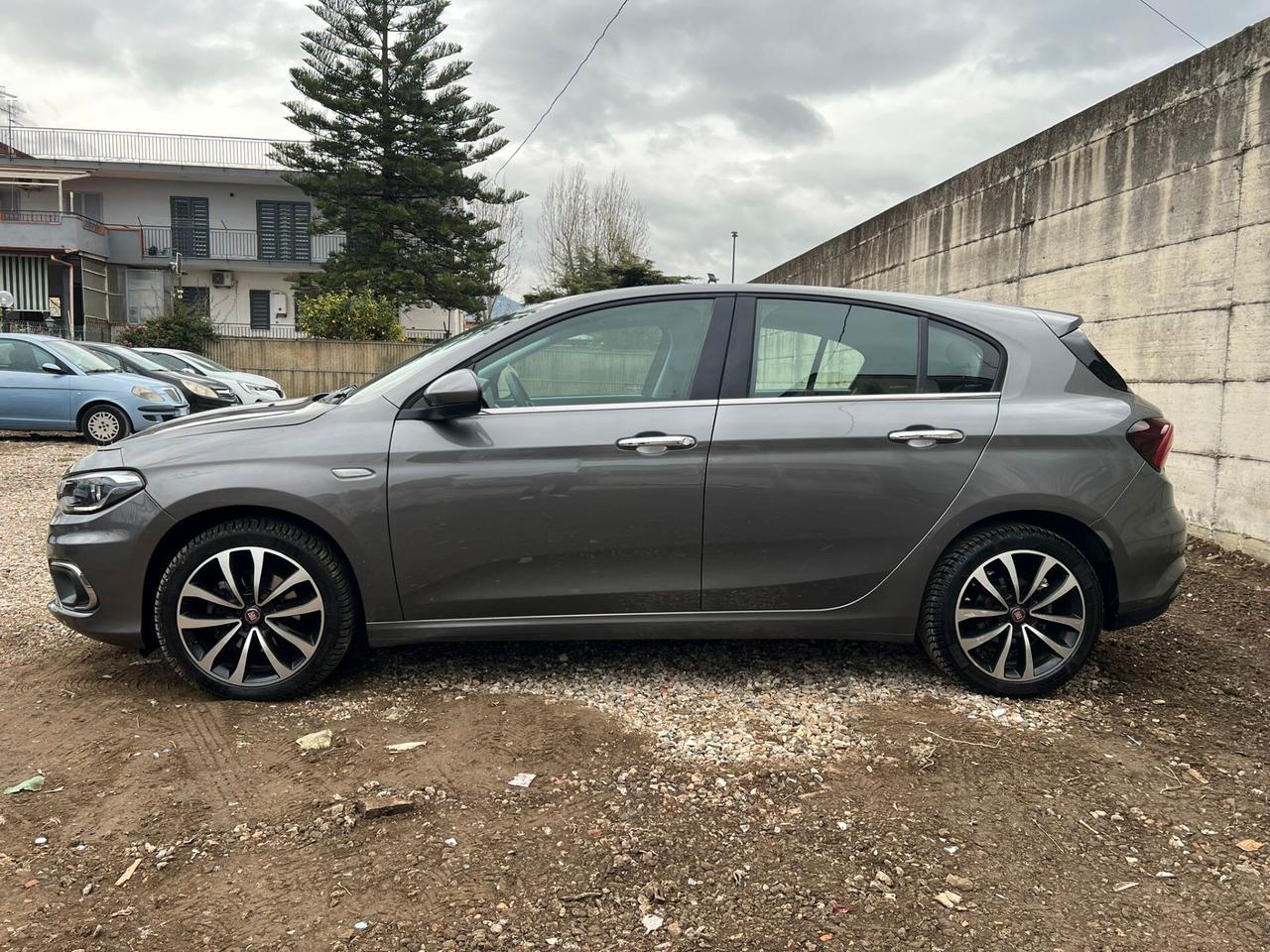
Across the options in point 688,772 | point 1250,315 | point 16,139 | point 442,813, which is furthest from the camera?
point 16,139

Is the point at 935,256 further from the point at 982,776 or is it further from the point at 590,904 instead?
the point at 590,904

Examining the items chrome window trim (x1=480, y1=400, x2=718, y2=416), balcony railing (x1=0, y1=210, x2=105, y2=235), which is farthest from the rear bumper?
balcony railing (x1=0, y1=210, x2=105, y2=235)

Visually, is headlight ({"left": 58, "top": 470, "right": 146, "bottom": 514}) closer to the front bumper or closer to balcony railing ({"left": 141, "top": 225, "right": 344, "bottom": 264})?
the front bumper

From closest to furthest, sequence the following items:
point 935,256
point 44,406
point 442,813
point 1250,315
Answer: point 442,813
point 1250,315
point 935,256
point 44,406

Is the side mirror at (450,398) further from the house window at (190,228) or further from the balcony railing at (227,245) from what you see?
the house window at (190,228)

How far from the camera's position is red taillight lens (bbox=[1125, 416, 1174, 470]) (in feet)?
11.2

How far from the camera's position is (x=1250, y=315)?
4.96 m

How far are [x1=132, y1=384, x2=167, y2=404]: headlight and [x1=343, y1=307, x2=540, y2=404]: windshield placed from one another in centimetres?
862

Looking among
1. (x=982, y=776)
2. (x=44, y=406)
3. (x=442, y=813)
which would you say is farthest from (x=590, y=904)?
(x=44, y=406)

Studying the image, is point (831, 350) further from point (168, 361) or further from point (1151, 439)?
point (168, 361)

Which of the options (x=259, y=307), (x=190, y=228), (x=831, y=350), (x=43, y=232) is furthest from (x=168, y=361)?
(x=190, y=228)

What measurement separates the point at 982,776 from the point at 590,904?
141 cm

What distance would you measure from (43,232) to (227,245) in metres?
5.29

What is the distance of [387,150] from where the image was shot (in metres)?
24.2
